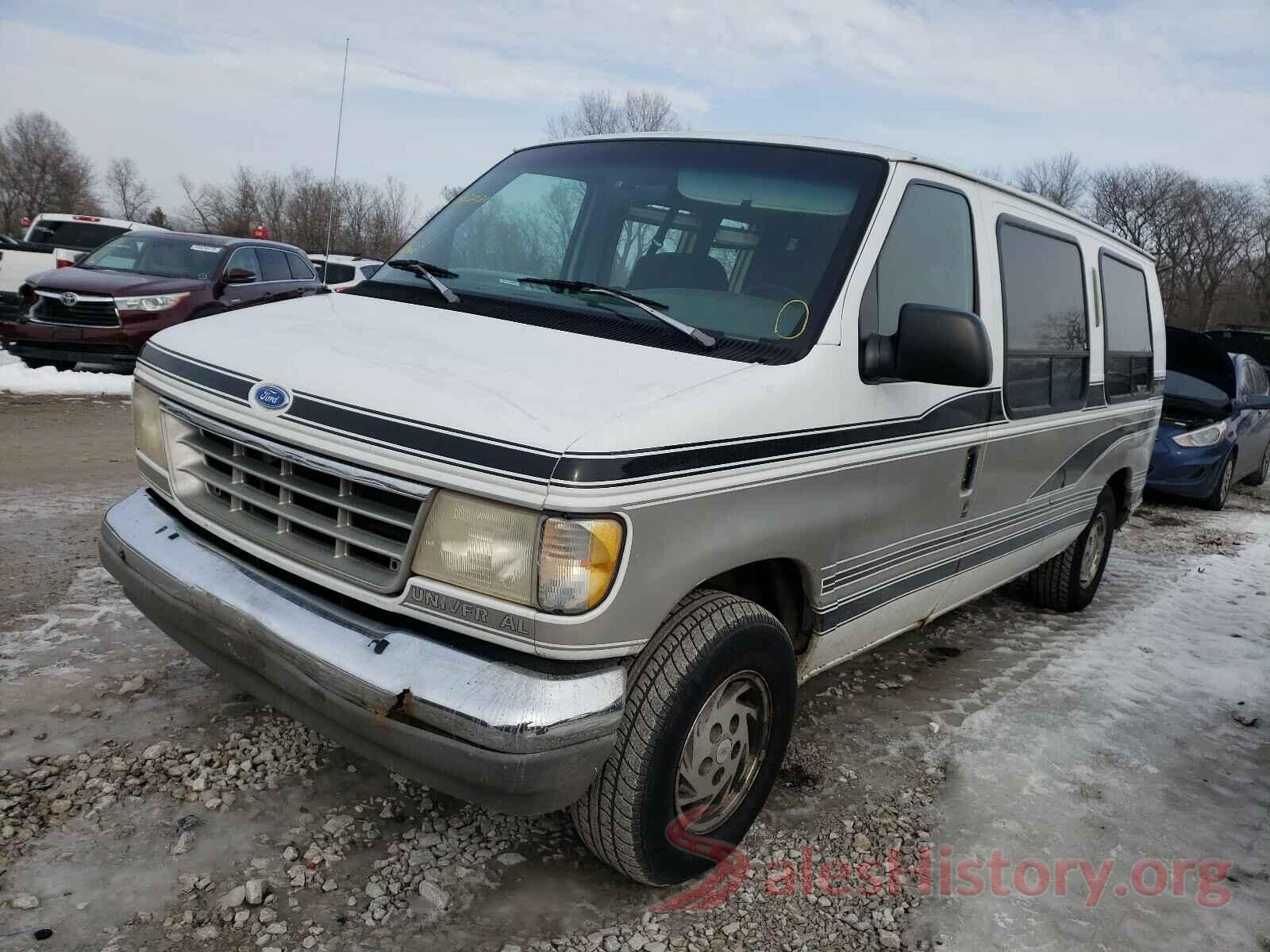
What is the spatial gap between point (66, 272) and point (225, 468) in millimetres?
9460

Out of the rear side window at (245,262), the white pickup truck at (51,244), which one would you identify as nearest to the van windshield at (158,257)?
the rear side window at (245,262)

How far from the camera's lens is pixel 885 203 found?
303 cm

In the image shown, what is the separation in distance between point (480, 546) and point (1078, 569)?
4.52m

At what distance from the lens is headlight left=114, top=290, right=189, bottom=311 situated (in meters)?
9.98

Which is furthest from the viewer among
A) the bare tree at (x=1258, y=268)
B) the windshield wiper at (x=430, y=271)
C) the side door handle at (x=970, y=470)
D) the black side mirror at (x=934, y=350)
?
the bare tree at (x=1258, y=268)

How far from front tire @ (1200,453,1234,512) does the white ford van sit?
7553 millimetres

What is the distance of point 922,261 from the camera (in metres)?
3.24

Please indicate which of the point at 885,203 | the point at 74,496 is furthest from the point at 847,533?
the point at 74,496

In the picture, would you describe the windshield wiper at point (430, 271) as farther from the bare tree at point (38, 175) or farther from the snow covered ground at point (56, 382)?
the bare tree at point (38, 175)

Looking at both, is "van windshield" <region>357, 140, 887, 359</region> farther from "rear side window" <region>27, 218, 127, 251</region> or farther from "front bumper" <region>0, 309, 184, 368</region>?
"rear side window" <region>27, 218, 127, 251</region>

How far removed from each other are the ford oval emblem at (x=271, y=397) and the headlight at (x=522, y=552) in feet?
1.80

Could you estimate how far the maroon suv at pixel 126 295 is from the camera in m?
9.99

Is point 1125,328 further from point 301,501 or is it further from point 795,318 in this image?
Result: point 301,501

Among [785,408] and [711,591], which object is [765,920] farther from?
[785,408]
